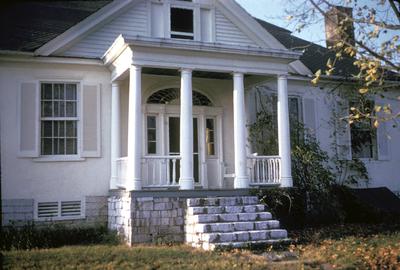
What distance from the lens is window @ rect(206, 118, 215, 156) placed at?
13500mm

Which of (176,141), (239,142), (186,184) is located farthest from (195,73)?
(186,184)

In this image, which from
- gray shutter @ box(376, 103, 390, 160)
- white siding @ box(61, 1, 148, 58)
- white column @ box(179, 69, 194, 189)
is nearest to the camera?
white column @ box(179, 69, 194, 189)

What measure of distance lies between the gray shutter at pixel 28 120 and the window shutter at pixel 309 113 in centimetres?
815

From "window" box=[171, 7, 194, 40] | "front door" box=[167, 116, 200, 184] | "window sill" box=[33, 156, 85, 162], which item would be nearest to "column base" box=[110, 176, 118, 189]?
"window sill" box=[33, 156, 85, 162]

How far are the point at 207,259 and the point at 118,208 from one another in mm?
3538

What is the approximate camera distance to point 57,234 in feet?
35.4

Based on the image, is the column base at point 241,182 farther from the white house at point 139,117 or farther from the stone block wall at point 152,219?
the stone block wall at point 152,219

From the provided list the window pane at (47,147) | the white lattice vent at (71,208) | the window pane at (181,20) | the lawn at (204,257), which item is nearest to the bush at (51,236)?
the white lattice vent at (71,208)

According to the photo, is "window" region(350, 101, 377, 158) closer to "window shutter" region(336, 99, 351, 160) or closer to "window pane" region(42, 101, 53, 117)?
"window shutter" region(336, 99, 351, 160)

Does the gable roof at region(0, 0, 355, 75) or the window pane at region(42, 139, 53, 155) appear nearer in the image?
the window pane at region(42, 139, 53, 155)

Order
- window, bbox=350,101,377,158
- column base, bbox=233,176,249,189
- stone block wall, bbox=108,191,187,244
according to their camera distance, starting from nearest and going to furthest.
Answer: stone block wall, bbox=108,191,187,244
column base, bbox=233,176,249,189
window, bbox=350,101,377,158

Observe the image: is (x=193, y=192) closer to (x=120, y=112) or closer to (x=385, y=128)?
(x=120, y=112)

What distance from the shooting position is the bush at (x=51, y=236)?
10.2 m

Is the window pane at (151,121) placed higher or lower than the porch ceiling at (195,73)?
lower
